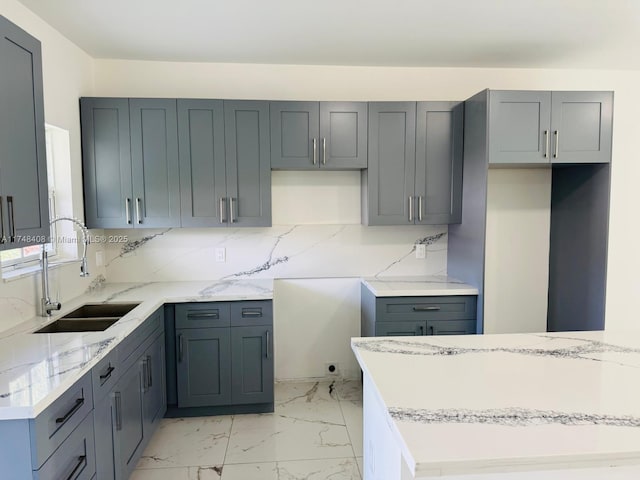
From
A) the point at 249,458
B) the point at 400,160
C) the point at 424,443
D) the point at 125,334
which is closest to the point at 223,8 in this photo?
the point at 400,160

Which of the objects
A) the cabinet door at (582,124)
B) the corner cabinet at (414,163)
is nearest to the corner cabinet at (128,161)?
the corner cabinet at (414,163)

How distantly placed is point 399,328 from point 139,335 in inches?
67.1

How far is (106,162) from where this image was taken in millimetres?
2947

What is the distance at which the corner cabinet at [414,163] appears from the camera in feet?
10.1

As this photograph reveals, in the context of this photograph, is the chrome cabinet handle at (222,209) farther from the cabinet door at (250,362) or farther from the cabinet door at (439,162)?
the cabinet door at (439,162)

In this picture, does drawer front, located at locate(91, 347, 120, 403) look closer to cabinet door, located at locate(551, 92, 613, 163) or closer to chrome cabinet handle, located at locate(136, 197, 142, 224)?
chrome cabinet handle, located at locate(136, 197, 142, 224)

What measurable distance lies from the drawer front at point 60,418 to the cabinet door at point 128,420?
327 millimetres

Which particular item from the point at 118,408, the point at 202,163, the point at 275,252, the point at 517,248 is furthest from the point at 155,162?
the point at 517,248

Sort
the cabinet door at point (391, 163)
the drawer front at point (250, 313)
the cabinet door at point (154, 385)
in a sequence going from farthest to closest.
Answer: the cabinet door at point (391, 163) → the drawer front at point (250, 313) → the cabinet door at point (154, 385)

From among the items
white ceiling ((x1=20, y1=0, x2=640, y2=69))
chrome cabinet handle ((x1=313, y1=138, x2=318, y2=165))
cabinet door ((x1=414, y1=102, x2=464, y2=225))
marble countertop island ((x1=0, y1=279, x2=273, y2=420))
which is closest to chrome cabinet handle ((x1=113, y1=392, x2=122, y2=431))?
marble countertop island ((x1=0, y1=279, x2=273, y2=420))

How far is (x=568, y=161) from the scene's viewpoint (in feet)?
9.21

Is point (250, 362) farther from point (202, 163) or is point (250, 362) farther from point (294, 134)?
point (294, 134)

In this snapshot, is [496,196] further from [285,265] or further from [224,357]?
[224,357]

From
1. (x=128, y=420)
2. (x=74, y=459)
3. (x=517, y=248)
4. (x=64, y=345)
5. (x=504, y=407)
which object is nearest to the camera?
(x=504, y=407)
